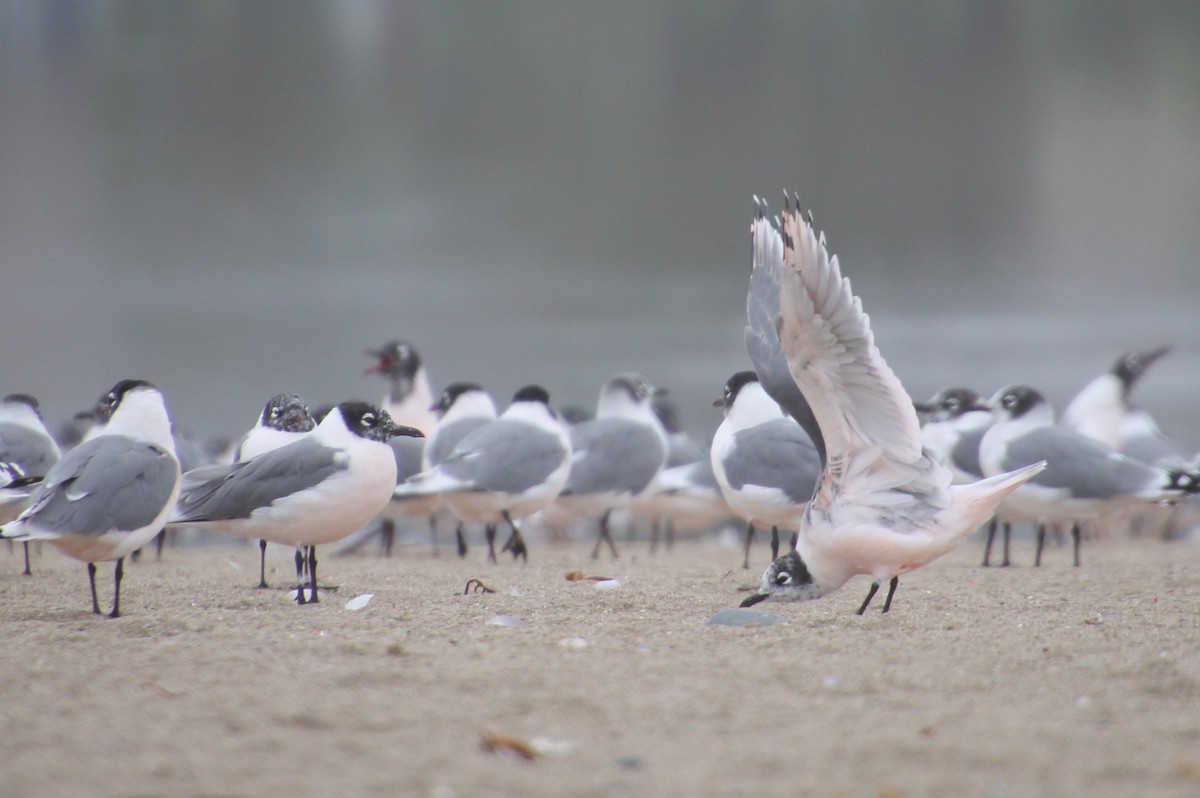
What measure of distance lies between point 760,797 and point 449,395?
719cm

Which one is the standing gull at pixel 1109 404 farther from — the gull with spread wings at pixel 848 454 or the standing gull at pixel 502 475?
the gull with spread wings at pixel 848 454

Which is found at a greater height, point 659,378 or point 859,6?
point 859,6

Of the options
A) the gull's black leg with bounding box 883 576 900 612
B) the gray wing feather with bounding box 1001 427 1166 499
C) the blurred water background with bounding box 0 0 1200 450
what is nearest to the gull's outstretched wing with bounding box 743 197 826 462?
the gull's black leg with bounding box 883 576 900 612

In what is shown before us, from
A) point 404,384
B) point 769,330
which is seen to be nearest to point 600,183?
point 404,384

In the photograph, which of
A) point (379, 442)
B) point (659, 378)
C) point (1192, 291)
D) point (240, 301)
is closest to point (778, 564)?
point (379, 442)

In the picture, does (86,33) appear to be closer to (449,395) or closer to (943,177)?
(943,177)

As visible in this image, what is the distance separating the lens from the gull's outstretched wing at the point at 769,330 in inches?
203

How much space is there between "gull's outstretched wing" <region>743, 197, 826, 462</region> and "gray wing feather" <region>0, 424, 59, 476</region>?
152 inches

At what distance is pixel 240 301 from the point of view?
19453mm

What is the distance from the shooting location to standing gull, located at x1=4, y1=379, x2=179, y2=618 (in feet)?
15.8

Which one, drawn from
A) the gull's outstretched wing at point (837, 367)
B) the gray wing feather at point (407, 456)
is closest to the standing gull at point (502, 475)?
the gray wing feather at point (407, 456)

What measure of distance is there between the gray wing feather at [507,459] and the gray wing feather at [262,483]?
226 centimetres

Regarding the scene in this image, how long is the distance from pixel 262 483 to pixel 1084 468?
4549 millimetres

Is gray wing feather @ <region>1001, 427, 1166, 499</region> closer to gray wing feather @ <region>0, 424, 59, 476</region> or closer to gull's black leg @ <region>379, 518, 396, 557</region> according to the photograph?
gull's black leg @ <region>379, 518, 396, 557</region>
